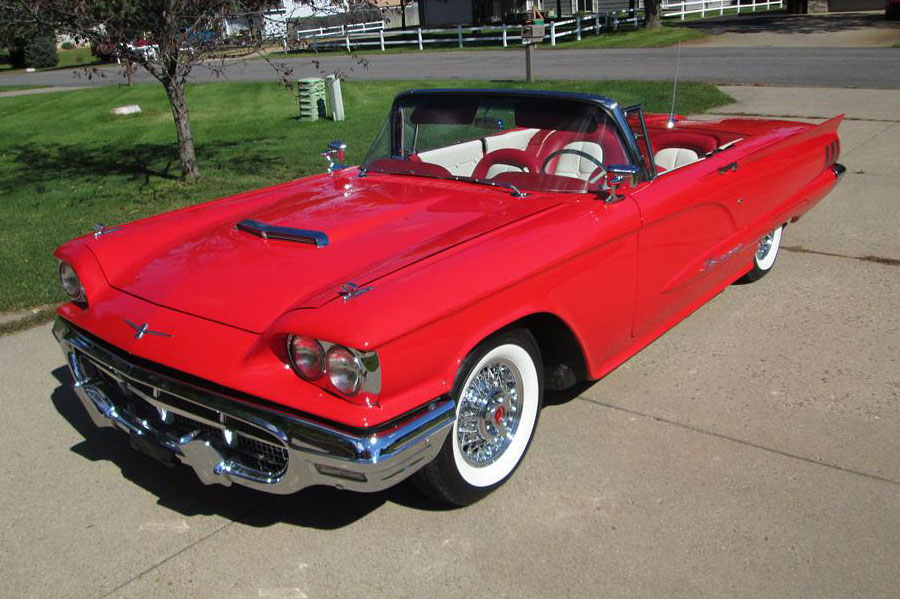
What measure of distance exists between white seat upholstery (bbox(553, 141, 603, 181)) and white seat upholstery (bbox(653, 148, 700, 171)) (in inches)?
41.4

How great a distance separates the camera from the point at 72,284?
140 inches

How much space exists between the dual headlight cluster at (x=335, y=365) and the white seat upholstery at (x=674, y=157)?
2.84m

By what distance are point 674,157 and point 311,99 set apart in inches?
381

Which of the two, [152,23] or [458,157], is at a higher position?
[152,23]

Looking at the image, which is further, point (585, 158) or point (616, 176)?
point (585, 158)

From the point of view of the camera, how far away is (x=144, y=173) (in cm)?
1000

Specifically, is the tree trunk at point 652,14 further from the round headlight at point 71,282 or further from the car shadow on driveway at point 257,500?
the car shadow on driveway at point 257,500

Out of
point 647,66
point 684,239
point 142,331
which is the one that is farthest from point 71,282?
point 647,66

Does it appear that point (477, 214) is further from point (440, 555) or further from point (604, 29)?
point (604, 29)

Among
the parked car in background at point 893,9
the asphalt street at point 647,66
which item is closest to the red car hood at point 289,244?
the asphalt street at point 647,66

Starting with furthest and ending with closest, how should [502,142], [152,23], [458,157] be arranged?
[152,23] < [502,142] < [458,157]

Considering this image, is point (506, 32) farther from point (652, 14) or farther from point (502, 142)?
point (502, 142)

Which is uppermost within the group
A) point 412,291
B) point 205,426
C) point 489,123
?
point 489,123

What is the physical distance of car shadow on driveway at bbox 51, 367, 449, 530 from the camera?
3217mm
